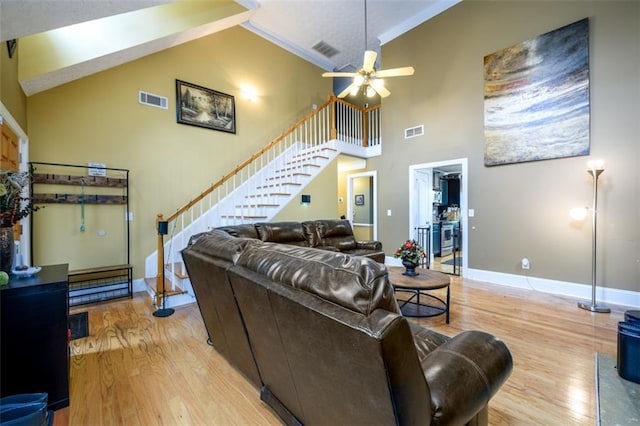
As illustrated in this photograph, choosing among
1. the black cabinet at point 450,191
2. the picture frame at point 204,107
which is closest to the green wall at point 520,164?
the black cabinet at point 450,191

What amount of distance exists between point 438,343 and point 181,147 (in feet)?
15.9

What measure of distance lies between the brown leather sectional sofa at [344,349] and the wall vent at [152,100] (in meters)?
4.05

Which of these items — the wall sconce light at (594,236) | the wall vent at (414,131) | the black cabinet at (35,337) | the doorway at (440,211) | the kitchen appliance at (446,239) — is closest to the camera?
the black cabinet at (35,337)

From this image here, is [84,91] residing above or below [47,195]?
above

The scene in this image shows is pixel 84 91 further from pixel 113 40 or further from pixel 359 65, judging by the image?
pixel 359 65

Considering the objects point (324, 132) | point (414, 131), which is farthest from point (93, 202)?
point (414, 131)

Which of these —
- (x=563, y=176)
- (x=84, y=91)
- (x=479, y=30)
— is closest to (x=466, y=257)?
(x=563, y=176)

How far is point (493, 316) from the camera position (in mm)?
3117

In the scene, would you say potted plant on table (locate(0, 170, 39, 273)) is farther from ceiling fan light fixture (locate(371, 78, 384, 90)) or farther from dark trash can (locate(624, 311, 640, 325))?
dark trash can (locate(624, 311, 640, 325))

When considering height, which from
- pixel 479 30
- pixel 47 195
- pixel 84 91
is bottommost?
pixel 47 195

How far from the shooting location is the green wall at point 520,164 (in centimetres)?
343

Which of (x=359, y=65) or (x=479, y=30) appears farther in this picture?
(x=359, y=65)

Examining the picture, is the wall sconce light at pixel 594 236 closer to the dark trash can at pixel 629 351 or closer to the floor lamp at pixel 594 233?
→ the floor lamp at pixel 594 233

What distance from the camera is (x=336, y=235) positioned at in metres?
5.04
